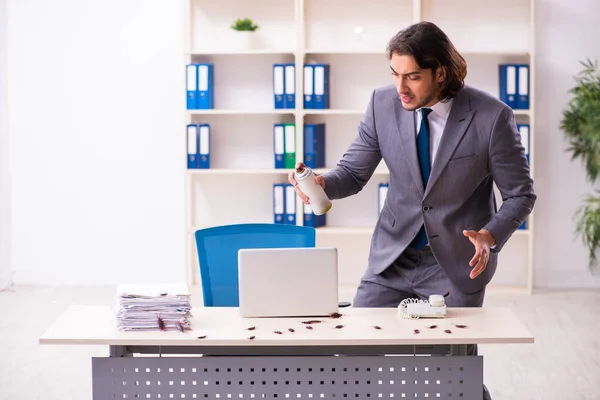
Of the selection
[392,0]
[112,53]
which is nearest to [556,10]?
[392,0]

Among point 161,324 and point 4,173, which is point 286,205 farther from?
point 161,324

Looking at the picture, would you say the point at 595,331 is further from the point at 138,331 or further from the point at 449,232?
the point at 138,331

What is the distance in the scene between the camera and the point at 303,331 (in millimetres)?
2832

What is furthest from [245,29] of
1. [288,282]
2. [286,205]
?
[288,282]

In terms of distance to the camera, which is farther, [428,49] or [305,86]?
[305,86]

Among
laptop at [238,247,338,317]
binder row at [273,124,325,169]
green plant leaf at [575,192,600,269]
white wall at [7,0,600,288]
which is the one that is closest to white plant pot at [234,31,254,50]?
white wall at [7,0,600,288]

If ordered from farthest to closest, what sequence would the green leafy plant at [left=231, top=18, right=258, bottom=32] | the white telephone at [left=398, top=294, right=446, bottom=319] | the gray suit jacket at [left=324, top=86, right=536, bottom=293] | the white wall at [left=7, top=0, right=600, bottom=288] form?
the white wall at [left=7, top=0, right=600, bottom=288] → the green leafy plant at [left=231, top=18, right=258, bottom=32] → the gray suit jacket at [left=324, top=86, right=536, bottom=293] → the white telephone at [left=398, top=294, right=446, bottom=319]

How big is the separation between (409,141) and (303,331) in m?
0.78

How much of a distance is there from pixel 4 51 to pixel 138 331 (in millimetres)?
4176

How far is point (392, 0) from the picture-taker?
6.30 metres

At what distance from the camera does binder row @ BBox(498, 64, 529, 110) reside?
6117mm

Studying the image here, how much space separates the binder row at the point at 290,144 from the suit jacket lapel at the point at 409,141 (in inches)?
115

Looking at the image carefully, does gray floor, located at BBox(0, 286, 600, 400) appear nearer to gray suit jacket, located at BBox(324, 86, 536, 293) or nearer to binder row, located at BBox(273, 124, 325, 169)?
gray suit jacket, located at BBox(324, 86, 536, 293)

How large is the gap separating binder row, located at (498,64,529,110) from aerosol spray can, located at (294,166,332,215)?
337 cm
